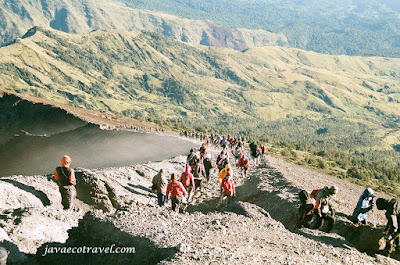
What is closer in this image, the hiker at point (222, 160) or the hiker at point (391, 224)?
the hiker at point (391, 224)

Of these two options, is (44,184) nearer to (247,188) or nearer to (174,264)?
(174,264)

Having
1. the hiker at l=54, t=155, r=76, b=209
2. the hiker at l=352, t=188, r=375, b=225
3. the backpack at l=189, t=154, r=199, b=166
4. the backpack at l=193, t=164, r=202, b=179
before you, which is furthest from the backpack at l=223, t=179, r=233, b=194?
the hiker at l=54, t=155, r=76, b=209

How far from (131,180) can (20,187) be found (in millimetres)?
7160

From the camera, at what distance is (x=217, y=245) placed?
9.71 m

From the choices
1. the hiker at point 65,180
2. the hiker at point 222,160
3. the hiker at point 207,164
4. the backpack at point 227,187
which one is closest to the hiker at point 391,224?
the backpack at point 227,187

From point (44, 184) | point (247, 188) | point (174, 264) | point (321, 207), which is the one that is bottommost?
point (247, 188)

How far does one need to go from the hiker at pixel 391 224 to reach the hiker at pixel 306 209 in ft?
7.48

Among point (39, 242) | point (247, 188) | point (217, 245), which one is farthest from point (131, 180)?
point (217, 245)

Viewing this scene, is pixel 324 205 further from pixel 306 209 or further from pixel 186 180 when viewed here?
pixel 186 180

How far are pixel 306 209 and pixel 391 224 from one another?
2836 millimetres

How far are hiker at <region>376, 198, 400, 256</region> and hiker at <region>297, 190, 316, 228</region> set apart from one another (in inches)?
89.8

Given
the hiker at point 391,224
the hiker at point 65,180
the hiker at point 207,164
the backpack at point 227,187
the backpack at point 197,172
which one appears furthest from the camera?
the hiker at point 207,164

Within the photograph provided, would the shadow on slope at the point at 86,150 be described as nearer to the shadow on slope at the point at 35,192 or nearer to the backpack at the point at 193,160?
the backpack at the point at 193,160

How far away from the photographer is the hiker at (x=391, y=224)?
12227 millimetres
